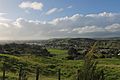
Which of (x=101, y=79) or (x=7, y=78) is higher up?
(x=101, y=79)

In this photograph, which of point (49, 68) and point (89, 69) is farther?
point (49, 68)

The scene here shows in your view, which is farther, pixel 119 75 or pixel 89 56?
pixel 119 75

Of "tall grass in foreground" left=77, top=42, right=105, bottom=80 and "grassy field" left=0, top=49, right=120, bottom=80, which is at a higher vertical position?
"tall grass in foreground" left=77, top=42, right=105, bottom=80

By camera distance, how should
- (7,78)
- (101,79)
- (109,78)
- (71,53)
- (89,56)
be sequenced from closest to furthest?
(89,56) < (101,79) < (7,78) < (109,78) < (71,53)

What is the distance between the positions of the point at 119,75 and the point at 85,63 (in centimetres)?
4593

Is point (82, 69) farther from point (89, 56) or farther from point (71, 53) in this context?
point (71, 53)

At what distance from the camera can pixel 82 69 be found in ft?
39.6

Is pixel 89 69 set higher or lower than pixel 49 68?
higher

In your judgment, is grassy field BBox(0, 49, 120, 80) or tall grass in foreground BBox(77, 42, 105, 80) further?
grassy field BBox(0, 49, 120, 80)

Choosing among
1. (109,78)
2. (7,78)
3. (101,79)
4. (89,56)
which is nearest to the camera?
(89,56)

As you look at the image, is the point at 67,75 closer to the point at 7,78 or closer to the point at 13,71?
the point at 13,71

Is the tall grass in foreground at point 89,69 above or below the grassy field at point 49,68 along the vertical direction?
above

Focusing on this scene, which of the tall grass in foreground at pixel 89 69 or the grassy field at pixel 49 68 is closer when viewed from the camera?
the tall grass in foreground at pixel 89 69

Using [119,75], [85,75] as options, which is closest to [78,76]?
[85,75]
